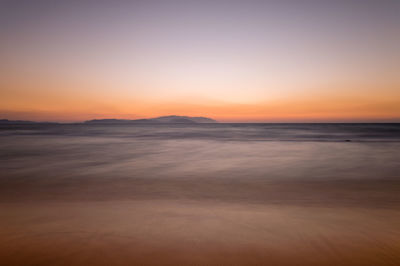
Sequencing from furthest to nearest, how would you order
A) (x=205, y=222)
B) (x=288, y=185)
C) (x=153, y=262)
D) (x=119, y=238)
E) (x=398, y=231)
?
(x=288, y=185) → (x=205, y=222) → (x=398, y=231) → (x=119, y=238) → (x=153, y=262)

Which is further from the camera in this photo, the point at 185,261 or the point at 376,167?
the point at 376,167

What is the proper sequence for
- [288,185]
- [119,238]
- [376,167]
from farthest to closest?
[376,167], [288,185], [119,238]

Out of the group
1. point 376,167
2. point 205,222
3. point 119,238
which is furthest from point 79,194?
point 376,167

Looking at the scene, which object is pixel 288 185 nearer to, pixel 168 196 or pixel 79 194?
pixel 168 196

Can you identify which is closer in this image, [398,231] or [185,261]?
[185,261]

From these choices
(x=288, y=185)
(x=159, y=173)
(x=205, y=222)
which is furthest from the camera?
(x=159, y=173)

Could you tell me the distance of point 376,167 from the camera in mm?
11320

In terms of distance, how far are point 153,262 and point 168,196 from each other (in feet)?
10.5

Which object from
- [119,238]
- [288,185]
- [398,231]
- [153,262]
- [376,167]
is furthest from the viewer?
[376,167]

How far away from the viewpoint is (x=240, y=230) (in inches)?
165

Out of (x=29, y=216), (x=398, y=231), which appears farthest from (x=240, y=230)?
(x=29, y=216)

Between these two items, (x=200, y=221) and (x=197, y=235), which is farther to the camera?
(x=200, y=221)

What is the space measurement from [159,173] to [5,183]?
4.95 metres

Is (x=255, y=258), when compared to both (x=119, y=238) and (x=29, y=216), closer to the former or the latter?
(x=119, y=238)
